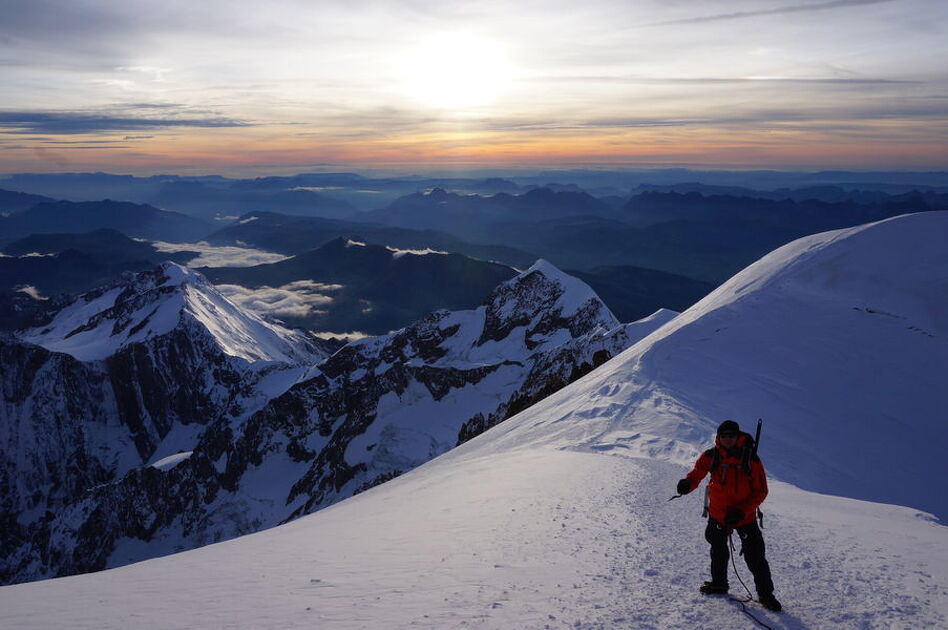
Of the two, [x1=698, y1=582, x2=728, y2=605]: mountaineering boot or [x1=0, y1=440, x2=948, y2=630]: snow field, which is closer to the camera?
[x1=0, y1=440, x2=948, y2=630]: snow field

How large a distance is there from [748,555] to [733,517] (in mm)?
562

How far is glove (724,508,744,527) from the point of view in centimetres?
862

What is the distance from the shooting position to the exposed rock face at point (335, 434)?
108 meters

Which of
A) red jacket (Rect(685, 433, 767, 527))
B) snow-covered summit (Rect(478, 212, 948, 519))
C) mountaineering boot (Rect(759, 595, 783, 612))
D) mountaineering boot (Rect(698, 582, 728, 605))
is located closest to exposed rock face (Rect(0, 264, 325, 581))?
snow-covered summit (Rect(478, 212, 948, 519))

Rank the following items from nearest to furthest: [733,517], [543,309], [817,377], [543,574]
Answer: [733,517] < [543,574] < [817,377] < [543,309]

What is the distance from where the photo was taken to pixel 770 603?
8047 millimetres

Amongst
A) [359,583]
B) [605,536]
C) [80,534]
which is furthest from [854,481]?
[80,534]

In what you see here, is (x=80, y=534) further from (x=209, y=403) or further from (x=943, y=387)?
(x=943, y=387)

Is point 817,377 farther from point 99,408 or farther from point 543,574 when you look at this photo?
point 99,408

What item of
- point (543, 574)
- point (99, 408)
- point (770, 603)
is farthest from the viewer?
point (99, 408)

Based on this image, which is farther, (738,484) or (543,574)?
(543,574)

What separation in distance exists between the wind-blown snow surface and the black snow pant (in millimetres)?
344

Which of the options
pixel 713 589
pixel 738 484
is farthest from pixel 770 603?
pixel 738 484

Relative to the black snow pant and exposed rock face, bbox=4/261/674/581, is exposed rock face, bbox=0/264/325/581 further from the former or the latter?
the black snow pant
